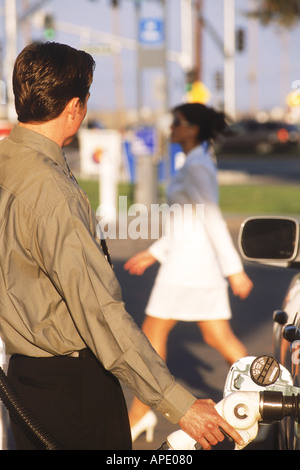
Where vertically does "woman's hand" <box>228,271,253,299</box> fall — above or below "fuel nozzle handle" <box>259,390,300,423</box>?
below

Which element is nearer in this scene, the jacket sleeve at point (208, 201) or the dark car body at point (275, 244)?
the dark car body at point (275, 244)

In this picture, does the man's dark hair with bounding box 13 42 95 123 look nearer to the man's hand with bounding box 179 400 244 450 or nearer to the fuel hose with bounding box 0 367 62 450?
the fuel hose with bounding box 0 367 62 450

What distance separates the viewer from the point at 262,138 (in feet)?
153

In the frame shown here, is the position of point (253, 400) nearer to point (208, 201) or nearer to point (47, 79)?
point (47, 79)

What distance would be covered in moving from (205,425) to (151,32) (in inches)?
622

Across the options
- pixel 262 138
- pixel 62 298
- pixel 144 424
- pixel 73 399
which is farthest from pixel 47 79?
pixel 262 138

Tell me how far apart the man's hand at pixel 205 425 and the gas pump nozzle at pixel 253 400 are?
0.02 m

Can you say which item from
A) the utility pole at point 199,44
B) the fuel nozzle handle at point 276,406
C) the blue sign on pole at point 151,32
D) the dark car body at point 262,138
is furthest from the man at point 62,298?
the dark car body at point 262,138

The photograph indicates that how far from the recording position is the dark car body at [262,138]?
153 ft

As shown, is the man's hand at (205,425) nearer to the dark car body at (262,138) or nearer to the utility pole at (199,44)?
the utility pole at (199,44)

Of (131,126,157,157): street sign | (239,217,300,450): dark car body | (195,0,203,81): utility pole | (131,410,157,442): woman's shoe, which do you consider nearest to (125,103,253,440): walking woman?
(131,410,157,442): woman's shoe

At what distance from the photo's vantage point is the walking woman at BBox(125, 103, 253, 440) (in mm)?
5082

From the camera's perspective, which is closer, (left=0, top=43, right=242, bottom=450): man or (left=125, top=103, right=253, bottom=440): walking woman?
(left=0, top=43, right=242, bottom=450): man

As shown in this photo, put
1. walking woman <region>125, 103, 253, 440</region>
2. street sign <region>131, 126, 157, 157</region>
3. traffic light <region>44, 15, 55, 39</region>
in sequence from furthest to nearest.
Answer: traffic light <region>44, 15, 55, 39</region> < street sign <region>131, 126, 157, 157</region> < walking woman <region>125, 103, 253, 440</region>
